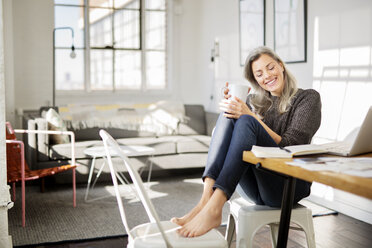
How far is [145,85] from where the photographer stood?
233 inches

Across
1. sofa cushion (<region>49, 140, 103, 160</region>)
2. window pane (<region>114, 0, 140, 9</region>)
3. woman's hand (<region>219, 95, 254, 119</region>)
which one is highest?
window pane (<region>114, 0, 140, 9</region>)

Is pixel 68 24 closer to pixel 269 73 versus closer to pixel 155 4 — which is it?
pixel 155 4

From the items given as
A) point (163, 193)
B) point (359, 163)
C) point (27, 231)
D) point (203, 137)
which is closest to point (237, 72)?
point (203, 137)

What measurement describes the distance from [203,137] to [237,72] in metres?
0.84

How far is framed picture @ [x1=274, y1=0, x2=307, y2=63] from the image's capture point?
379 cm

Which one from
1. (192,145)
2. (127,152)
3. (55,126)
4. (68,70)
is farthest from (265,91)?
(68,70)

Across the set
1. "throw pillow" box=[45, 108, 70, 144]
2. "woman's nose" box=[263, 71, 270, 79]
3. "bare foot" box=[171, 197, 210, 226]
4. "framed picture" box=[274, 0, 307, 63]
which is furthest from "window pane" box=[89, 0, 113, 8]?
"bare foot" box=[171, 197, 210, 226]

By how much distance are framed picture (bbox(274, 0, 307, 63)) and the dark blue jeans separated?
2.19 m

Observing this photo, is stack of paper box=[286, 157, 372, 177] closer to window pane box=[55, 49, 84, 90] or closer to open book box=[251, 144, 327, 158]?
open book box=[251, 144, 327, 158]

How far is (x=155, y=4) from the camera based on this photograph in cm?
589

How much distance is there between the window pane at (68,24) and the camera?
17.5ft

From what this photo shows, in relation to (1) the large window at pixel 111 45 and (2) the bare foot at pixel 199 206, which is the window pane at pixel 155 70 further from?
(2) the bare foot at pixel 199 206

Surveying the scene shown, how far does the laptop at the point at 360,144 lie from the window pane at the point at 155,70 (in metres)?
4.53

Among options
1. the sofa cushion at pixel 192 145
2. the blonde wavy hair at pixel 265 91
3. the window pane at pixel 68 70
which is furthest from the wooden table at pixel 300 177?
the window pane at pixel 68 70
